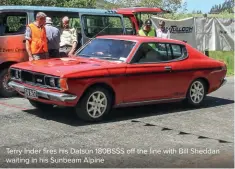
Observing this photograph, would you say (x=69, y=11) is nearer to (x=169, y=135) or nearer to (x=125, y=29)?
(x=125, y=29)

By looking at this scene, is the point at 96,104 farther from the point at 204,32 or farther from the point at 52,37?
the point at 204,32

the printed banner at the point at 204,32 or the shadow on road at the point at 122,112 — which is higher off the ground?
the printed banner at the point at 204,32

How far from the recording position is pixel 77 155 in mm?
5652

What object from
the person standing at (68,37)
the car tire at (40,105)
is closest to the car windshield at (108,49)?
the car tire at (40,105)

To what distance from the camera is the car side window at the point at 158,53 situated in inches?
321

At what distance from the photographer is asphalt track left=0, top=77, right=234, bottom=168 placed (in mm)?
5539

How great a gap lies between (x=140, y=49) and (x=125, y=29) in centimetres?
335

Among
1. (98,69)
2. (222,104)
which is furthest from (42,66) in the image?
(222,104)

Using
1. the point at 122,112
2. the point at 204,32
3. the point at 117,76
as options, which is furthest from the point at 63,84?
the point at 204,32

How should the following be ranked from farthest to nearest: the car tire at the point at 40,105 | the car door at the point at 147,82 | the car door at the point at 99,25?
the car door at the point at 99,25, the car tire at the point at 40,105, the car door at the point at 147,82

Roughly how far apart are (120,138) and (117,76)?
1351mm

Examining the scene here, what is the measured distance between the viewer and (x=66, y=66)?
24.2ft

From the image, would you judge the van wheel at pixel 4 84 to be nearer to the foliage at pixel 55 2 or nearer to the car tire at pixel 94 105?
the car tire at pixel 94 105

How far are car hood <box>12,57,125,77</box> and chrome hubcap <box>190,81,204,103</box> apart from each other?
2.00 m
